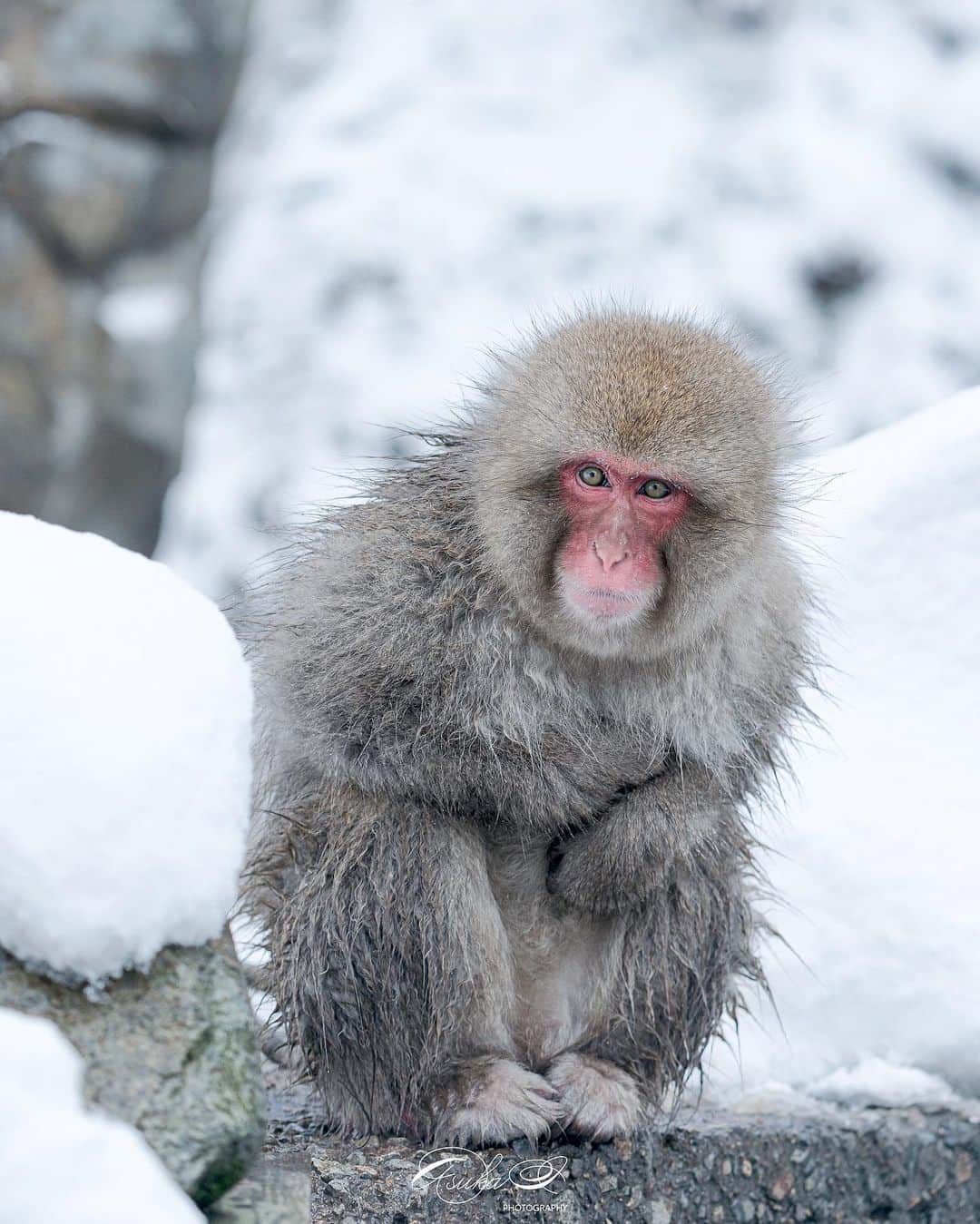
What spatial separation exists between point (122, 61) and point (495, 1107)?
6.78m

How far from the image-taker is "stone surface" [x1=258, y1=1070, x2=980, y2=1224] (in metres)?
2.36

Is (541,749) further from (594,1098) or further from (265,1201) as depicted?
(265,1201)

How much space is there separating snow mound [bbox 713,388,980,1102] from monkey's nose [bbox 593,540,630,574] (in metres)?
0.73

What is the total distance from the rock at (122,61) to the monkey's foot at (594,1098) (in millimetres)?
6513

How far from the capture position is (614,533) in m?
2.50

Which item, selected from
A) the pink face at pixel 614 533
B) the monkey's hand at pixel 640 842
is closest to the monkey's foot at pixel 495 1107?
the monkey's hand at pixel 640 842

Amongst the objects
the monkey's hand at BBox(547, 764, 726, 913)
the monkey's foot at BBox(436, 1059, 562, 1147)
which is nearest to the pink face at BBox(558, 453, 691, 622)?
the monkey's hand at BBox(547, 764, 726, 913)

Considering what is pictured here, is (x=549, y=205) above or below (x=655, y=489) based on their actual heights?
above

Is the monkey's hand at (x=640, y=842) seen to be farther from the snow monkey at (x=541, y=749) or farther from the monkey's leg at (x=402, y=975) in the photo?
the monkey's leg at (x=402, y=975)

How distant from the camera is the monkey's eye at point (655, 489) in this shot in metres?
2.51
